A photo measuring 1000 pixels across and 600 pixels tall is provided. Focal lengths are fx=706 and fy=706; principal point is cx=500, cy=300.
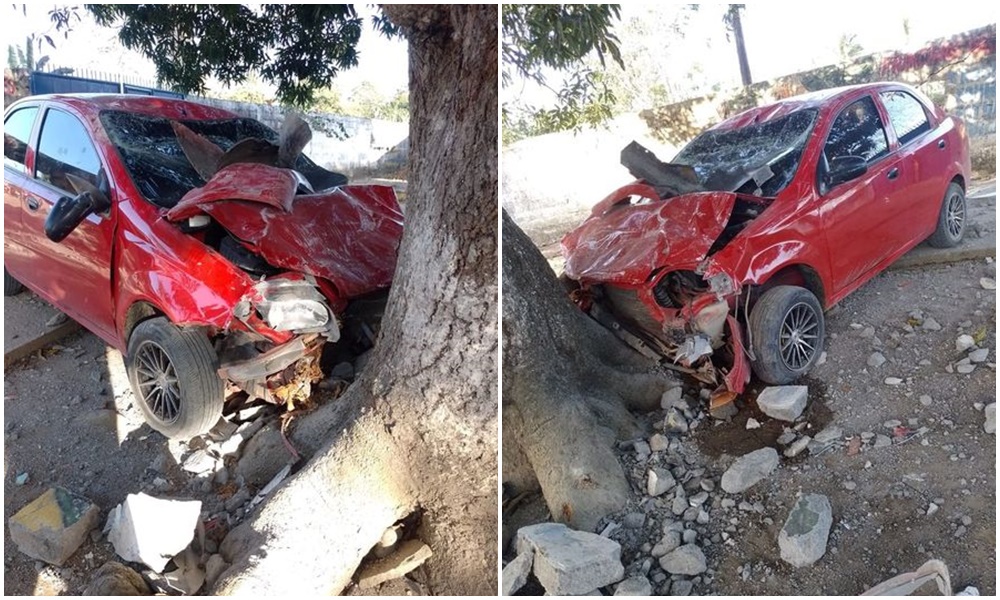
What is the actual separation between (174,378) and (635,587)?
70.2 inches

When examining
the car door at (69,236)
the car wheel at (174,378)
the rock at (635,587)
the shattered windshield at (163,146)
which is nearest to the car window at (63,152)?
the car door at (69,236)

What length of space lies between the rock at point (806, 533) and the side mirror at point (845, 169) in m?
1.50

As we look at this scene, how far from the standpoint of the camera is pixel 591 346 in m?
2.70

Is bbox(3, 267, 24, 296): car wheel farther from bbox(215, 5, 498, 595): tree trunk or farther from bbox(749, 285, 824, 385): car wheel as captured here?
bbox(749, 285, 824, 385): car wheel

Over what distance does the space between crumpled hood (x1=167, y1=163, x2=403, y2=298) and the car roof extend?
Result: 0.60 metres

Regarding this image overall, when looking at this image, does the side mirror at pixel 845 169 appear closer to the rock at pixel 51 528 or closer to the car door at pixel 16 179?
the rock at pixel 51 528

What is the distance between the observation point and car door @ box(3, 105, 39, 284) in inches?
120

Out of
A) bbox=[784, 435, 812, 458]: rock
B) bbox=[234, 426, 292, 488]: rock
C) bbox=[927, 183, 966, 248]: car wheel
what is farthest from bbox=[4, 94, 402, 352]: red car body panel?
bbox=[927, 183, 966, 248]: car wheel

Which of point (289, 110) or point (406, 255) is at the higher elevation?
point (289, 110)

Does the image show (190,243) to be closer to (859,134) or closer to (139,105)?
(139,105)

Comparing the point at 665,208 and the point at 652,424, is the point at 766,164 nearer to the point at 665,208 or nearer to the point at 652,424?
the point at 665,208

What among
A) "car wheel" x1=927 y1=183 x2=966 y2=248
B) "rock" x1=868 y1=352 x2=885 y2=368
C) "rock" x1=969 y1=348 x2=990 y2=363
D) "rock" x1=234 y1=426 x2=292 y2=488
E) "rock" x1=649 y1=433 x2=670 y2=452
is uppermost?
"car wheel" x1=927 y1=183 x2=966 y2=248

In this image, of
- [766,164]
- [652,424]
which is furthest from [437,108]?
[766,164]

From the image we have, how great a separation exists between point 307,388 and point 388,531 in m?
0.68
